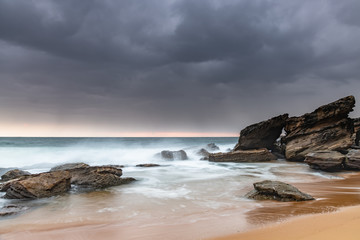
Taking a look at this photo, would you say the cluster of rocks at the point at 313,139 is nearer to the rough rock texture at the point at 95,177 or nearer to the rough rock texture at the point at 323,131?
the rough rock texture at the point at 323,131

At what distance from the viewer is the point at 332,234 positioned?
11.2ft

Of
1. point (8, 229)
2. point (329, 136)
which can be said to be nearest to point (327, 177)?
point (329, 136)

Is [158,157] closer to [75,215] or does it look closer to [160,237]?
[75,215]

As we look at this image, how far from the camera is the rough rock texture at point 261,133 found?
1809cm

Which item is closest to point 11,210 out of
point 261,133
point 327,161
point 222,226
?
point 222,226

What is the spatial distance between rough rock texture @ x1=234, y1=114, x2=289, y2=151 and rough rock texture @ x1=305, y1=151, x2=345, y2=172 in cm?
619

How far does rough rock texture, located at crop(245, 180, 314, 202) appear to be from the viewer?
6027 mm

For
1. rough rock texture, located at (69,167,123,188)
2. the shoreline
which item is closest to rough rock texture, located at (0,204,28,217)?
rough rock texture, located at (69,167,123,188)

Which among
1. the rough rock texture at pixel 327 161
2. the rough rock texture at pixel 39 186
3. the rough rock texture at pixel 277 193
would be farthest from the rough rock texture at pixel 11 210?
the rough rock texture at pixel 327 161

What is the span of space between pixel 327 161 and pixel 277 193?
6921 mm

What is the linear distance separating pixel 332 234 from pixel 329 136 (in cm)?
1309

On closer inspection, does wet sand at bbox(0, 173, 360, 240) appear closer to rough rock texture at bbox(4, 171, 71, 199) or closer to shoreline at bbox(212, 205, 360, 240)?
shoreline at bbox(212, 205, 360, 240)

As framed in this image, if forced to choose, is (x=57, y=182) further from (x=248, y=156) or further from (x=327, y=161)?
(x=248, y=156)

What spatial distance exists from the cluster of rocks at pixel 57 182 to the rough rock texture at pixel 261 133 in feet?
37.3
